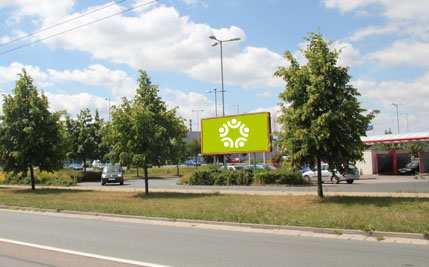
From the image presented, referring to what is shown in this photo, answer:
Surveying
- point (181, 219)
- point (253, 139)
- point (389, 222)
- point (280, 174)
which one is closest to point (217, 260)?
point (389, 222)

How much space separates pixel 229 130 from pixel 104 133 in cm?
1203

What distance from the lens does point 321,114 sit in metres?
20.0

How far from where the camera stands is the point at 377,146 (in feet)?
184

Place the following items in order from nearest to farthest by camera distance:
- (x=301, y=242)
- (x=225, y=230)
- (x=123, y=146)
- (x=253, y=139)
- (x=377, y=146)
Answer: (x=301, y=242) < (x=225, y=230) < (x=123, y=146) < (x=253, y=139) < (x=377, y=146)

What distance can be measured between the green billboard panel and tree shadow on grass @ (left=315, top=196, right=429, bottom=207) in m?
15.4

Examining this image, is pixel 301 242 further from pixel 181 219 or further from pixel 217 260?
pixel 181 219

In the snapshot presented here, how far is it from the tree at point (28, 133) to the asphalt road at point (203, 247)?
18.2m

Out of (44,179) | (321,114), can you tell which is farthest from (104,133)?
(44,179)

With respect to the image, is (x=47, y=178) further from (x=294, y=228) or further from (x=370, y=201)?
(x=294, y=228)

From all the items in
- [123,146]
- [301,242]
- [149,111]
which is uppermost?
[149,111]

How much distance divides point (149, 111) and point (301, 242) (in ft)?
53.0

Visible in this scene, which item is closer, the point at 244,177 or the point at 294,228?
the point at 294,228

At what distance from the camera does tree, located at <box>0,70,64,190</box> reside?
34031 millimetres

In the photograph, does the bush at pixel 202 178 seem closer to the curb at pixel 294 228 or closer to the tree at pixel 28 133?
the tree at pixel 28 133
